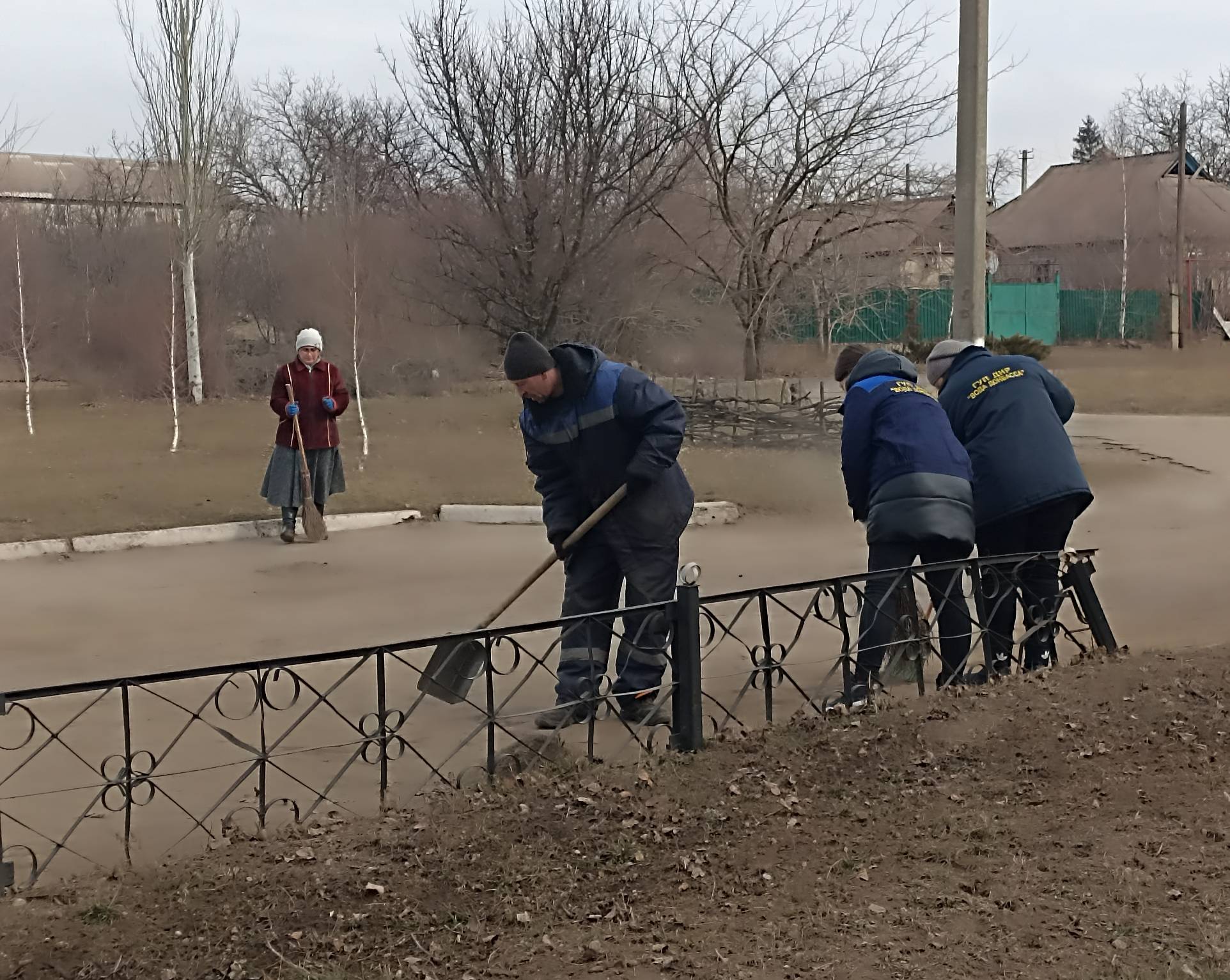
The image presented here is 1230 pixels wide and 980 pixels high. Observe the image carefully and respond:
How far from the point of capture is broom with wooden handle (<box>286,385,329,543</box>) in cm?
915

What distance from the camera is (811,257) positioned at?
2275cm

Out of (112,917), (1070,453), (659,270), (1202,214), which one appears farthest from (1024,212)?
(112,917)

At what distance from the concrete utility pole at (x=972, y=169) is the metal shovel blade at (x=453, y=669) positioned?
4.17 metres

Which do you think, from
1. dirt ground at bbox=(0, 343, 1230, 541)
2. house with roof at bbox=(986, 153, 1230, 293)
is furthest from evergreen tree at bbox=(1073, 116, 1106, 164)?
dirt ground at bbox=(0, 343, 1230, 541)

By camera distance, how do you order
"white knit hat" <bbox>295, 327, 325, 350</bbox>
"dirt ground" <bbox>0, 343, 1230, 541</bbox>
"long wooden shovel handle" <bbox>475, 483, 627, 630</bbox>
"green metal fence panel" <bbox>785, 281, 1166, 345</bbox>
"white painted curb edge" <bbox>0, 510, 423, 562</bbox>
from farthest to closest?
"green metal fence panel" <bbox>785, 281, 1166, 345</bbox> → "dirt ground" <bbox>0, 343, 1230, 541</bbox> → "white knit hat" <bbox>295, 327, 325, 350</bbox> → "white painted curb edge" <bbox>0, 510, 423, 562</bbox> → "long wooden shovel handle" <bbox>475, 483, 627, 630</bbox>

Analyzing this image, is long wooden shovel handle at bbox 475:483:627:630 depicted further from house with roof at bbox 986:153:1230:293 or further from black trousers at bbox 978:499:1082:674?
house with roof at bbox 986:153:1230:293

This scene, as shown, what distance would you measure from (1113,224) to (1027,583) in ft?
133

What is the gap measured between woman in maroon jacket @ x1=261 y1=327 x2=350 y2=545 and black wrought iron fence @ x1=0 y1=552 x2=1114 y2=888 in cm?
346

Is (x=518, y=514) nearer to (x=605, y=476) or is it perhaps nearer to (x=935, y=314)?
(x=605, y=476)

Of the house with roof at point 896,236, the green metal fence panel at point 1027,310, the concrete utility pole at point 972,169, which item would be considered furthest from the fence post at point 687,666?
the green metal fence panel at point 1027,310

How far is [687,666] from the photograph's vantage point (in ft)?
13.4

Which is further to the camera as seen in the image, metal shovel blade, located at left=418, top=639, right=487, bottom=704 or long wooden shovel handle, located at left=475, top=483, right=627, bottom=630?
long wooden shovel handle, located at left=475, top=483, right=627, bottom=630

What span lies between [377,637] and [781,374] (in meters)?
16.3

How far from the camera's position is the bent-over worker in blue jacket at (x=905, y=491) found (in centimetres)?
492
